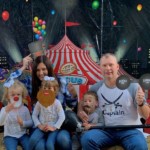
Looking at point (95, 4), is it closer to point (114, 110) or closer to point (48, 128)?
point (114, 110)

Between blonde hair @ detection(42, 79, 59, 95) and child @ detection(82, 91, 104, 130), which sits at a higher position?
blonde hair @ detection(42, 79, 59, 95)

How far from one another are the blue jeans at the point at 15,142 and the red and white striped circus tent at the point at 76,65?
1474 mm

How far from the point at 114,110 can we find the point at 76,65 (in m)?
1.79

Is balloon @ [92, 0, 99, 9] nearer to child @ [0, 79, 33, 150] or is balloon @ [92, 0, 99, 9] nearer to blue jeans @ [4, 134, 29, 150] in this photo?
child @ [0, 79, 33, 150]

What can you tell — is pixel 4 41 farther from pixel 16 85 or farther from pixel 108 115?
pixel 108 115

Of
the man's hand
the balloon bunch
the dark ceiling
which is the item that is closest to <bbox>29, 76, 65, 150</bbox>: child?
the man's hand

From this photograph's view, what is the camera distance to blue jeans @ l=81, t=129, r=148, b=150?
2.49 metres

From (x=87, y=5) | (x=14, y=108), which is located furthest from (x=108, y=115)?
(x=87, y=5)

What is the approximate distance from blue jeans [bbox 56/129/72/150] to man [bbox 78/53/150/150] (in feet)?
0.36

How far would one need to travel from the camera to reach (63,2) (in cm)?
492

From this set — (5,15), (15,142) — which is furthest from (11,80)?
(5,15)

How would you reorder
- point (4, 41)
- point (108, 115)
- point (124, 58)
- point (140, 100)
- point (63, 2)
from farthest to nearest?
point (4, 41) → point (124, 58) → point (63, 2) → point (108, 115) → point (140, 100)

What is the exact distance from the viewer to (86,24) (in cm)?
548

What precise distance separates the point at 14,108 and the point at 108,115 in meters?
0.78
